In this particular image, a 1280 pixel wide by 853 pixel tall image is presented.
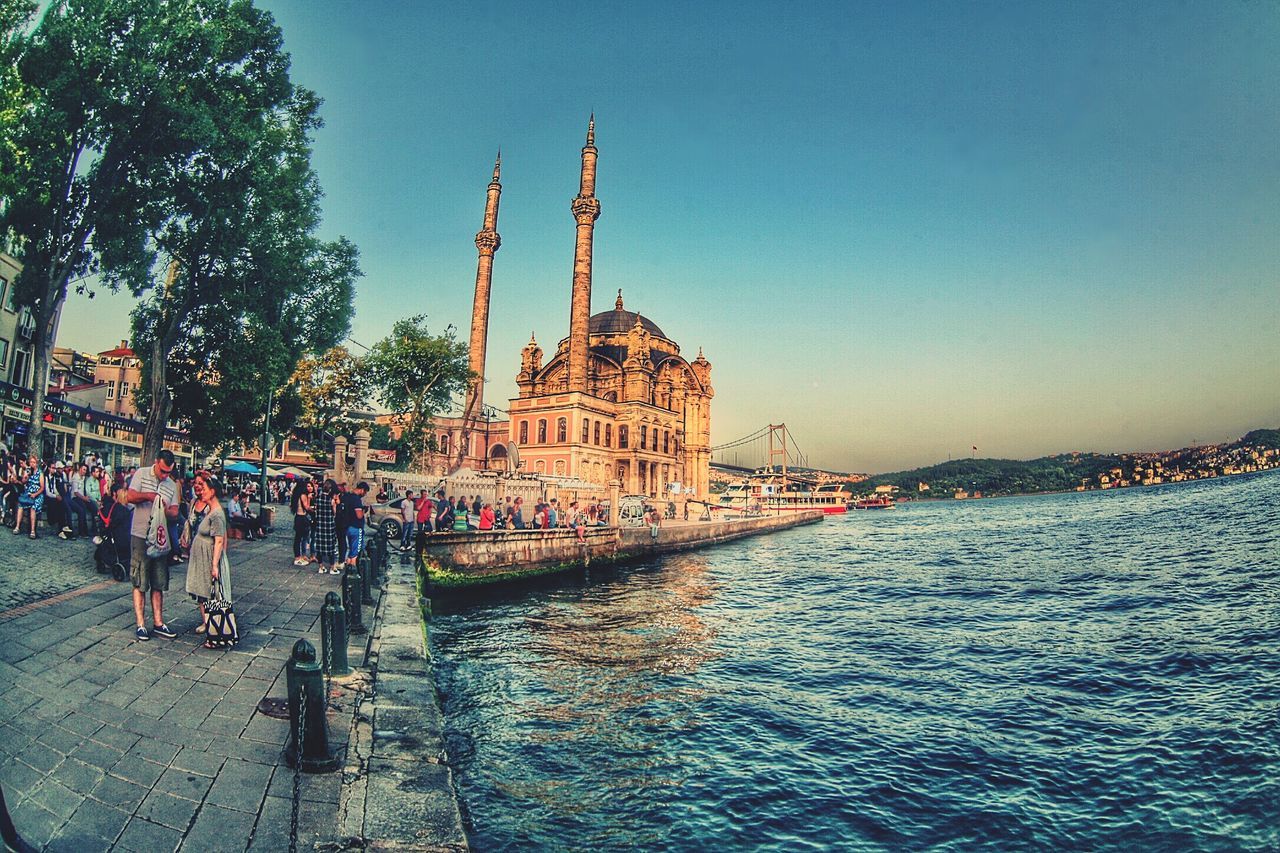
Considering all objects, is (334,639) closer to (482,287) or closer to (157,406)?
(157,406)

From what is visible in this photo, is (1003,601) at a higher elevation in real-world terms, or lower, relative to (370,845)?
lower

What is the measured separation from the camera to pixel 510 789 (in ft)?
22.5

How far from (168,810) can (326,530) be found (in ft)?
30.1

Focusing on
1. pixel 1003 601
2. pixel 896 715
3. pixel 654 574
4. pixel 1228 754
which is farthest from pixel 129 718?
pixel 654 574

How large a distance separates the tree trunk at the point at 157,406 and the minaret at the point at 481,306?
3207 centimetres

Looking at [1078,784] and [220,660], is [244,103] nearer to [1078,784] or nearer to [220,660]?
[220,660]

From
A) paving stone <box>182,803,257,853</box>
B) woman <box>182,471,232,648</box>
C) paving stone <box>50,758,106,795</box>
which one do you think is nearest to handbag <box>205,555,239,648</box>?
woman <box>182,471,232,648</box>

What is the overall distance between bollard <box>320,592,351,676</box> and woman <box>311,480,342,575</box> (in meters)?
5.98

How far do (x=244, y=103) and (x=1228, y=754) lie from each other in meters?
22.5

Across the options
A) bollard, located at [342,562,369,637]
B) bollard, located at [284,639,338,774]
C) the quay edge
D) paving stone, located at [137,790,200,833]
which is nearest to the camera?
paving stone, located at [137,790,200,833]

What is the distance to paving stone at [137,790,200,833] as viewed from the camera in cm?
369

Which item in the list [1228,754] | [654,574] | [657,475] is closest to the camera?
[1228,754]

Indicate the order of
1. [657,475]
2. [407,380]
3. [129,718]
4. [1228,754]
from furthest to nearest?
[657,475], [407,380], [1228,754], [129,718]

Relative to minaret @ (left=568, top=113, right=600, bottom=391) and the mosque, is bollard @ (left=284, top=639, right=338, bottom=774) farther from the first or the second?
minaret @ (left=568, top=113, right=600, bottom=391)
